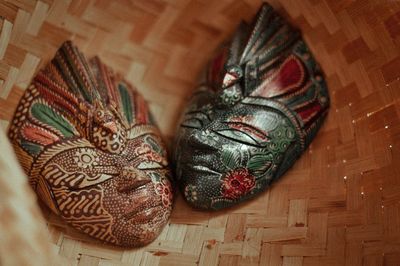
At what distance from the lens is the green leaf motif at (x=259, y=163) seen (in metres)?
1.57

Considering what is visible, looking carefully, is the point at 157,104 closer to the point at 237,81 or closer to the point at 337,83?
the point at 237,81

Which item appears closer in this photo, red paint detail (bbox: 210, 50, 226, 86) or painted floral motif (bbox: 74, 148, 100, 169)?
painted floral motif (bbox: 74, 148, 100, 169)

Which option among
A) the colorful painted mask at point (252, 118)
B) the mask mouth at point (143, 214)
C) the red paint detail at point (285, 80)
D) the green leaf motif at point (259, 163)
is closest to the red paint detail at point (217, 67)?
the colorful painted mask at point (252, 118)

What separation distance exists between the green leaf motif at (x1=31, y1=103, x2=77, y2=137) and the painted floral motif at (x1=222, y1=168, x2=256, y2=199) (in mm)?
380

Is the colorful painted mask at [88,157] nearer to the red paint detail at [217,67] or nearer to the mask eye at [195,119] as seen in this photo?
the mask eye at [195,119]

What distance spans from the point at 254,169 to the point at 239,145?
7 centimetres

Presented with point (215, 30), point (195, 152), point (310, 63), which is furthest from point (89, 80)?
point (310, 63)

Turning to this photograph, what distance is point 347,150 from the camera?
5.34 feet

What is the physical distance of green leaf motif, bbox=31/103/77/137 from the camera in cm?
154

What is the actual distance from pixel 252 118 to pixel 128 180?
33cm

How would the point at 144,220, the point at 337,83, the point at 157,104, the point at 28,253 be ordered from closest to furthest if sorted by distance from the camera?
1. the point at 28,253
2. the point at 144,220
3. the point at 337,83
4. the point at 157,104

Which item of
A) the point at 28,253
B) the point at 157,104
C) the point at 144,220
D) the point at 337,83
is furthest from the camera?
the point at 157,104

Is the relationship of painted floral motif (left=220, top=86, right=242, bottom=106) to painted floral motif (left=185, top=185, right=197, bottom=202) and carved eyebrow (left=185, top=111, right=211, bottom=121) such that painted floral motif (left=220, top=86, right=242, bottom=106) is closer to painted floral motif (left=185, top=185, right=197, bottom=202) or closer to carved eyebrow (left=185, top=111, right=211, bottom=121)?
carved eyebrow (left=185, top=111, right=211, bottom=121)

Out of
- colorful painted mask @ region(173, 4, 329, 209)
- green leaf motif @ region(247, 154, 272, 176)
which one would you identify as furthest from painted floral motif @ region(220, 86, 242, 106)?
green leaf motif @ region(247, 154, 272, 176)
